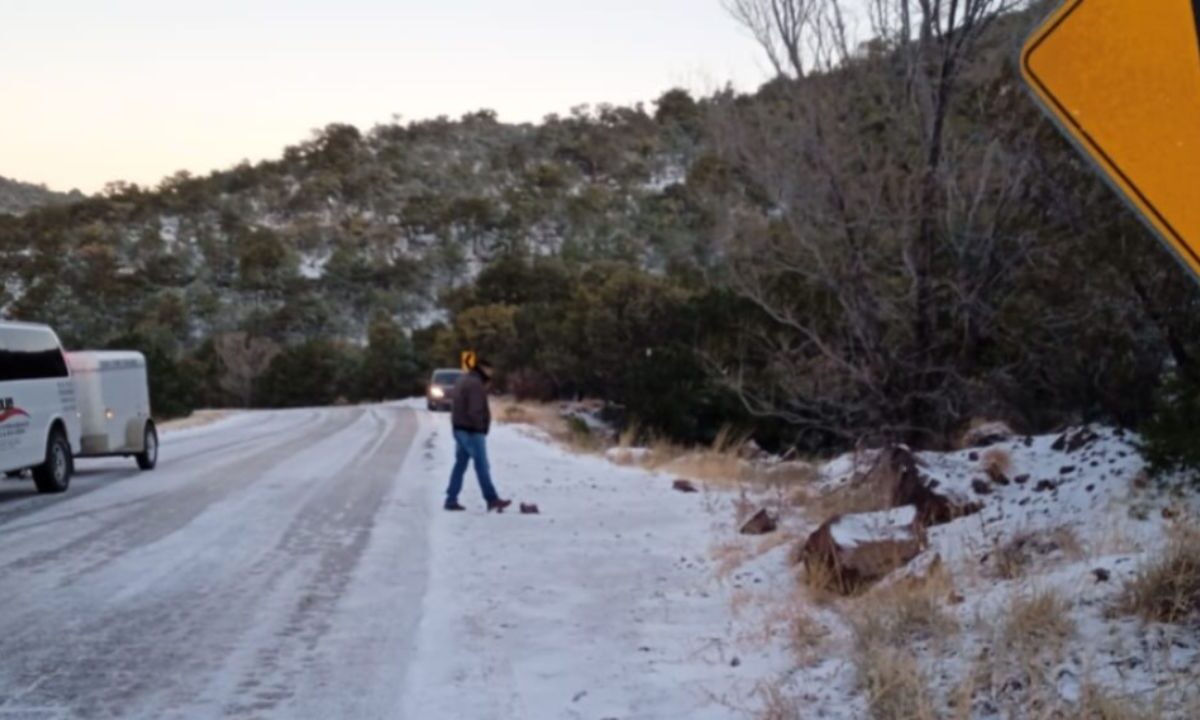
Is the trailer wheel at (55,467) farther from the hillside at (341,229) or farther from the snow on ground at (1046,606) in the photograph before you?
the hillside at (341,229)

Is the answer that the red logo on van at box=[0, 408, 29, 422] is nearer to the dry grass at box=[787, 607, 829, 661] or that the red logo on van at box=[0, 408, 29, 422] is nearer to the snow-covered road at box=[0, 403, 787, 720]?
the snow-covered road at box=[0, 403, 787, 720]

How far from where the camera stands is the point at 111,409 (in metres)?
19.8

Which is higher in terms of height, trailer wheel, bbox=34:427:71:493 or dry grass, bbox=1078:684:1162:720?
trailer wheel, bbox=34:427:71:493

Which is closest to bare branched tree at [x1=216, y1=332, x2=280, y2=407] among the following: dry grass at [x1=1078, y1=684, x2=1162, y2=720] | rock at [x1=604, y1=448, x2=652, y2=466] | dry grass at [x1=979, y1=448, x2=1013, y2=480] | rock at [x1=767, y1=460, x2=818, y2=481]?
rock at [x1=604, y1=448, x2=652, y2=466]

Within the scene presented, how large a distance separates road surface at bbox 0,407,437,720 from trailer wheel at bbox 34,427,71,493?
1.02ft

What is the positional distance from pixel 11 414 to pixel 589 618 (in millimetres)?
10118

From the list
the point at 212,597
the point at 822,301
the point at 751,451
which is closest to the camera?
the point at 212,597

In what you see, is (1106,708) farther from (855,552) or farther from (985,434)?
(985,434)

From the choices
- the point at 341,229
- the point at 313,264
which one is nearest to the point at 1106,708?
the point at 313,264

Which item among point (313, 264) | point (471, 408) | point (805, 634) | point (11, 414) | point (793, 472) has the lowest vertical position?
point (793, 472)

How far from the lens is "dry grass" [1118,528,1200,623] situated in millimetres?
5825

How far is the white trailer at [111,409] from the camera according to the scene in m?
19.3

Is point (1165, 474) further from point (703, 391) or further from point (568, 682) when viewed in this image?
point (703, 391)

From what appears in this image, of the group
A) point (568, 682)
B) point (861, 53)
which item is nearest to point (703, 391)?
point (861, 53)
